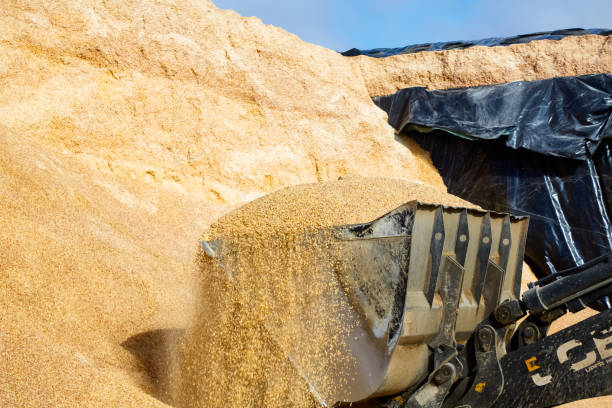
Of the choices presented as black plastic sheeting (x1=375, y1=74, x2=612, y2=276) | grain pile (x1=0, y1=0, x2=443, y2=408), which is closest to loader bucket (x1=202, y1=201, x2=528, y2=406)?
grain pile (x1=0, y1=0, x2=443, y2=408)

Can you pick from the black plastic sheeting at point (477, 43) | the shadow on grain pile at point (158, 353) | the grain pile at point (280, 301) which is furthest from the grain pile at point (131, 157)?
the black plastic sheeting at point (477, 43)

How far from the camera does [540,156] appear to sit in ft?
29.4

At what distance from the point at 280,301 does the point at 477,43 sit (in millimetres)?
10028

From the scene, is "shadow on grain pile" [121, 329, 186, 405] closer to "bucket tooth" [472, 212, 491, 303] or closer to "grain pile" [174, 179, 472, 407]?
"grain pile" [174, 179, 472, 407]

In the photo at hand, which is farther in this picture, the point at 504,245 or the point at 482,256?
the point at 504,245

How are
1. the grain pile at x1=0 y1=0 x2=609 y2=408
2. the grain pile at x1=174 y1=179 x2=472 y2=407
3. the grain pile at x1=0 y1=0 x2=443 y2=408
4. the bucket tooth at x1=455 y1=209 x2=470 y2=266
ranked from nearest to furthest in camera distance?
the bucket tooth at x1=455 y1=209 x2=470 y2=266 < the grain pile at x1=174 y1=179 x2=472 y2=407 < the grain pile at x1=0 y1=0 x2=609 y2=408 < the grain pile at x1=0 y1=0 x2=443 y2=408

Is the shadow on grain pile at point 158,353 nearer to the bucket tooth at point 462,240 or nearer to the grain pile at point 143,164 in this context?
the grain pile at point 143,164

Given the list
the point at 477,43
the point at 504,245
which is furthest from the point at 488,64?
the point at 504,245

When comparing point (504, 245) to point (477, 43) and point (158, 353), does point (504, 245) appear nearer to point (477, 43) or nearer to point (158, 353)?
point (158, 353)

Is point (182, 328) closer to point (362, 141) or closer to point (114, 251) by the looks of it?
point (114, 251)

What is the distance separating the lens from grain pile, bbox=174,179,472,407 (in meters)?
3.15

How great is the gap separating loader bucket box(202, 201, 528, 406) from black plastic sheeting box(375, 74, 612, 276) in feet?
18.9

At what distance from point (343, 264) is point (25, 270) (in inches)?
118

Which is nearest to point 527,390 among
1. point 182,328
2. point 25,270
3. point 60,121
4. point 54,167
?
point 182,328
